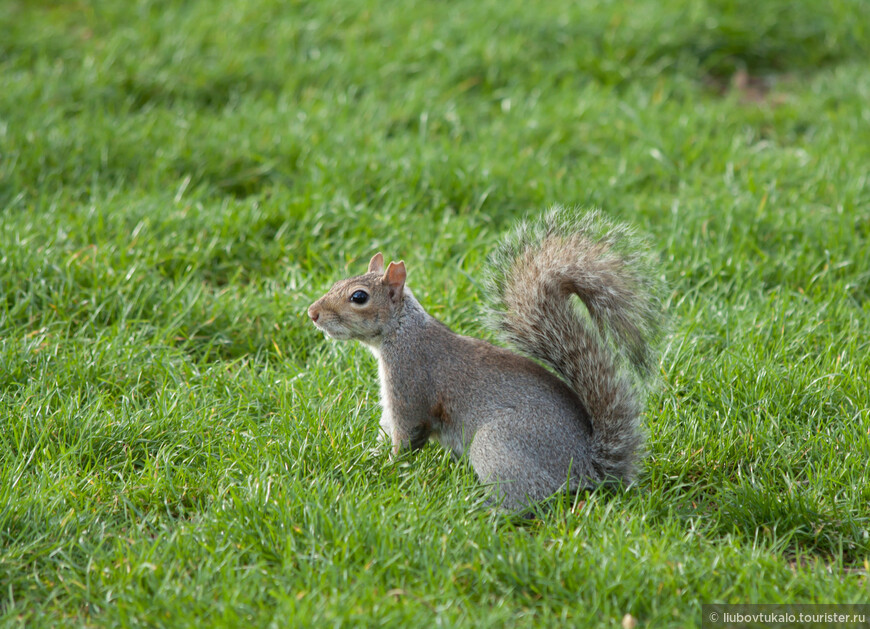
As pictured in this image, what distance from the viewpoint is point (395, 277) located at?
9.21 ft

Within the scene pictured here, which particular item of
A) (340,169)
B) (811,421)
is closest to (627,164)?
(340,169)

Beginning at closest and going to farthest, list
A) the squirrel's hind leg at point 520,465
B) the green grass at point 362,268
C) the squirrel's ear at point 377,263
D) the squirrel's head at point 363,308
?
the green grass at point 362,268
the squirrel's hind leg at point 520,465
the squirrel's head at point 363,308
the squirrel's ear at point 377,263

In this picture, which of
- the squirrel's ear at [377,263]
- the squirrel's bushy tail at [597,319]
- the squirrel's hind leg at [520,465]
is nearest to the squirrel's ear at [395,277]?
the squirrel's ear at [377,263]

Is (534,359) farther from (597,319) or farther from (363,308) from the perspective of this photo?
(363,308)

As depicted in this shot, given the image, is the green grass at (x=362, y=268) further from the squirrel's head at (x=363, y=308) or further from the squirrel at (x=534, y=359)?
the squirrel's head at (x=363, y=308)

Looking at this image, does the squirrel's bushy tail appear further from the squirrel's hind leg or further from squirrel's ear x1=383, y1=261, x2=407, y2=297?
squirrel's ear x1=383, y1=261, x2=407, y2=297

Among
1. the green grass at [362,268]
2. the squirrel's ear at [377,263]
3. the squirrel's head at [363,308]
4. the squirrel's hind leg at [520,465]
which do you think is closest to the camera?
the green grass at [362,268]

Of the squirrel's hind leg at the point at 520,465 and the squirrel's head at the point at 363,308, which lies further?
the squirrel's head at the point at 363,308

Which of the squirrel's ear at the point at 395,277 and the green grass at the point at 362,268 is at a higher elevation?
the squirrel's ear at the point at 395,277

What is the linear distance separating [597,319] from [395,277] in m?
0.63

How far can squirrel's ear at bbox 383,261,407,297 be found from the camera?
2.80 m

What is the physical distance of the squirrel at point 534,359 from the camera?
8.44ft

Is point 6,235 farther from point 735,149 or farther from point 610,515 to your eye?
point 735,149

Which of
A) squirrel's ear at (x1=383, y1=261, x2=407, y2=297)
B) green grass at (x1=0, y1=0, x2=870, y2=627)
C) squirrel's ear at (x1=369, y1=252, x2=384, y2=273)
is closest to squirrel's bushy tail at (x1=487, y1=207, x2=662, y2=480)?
green grass at (x1=0, y1=0, x2=870, y2=627)
